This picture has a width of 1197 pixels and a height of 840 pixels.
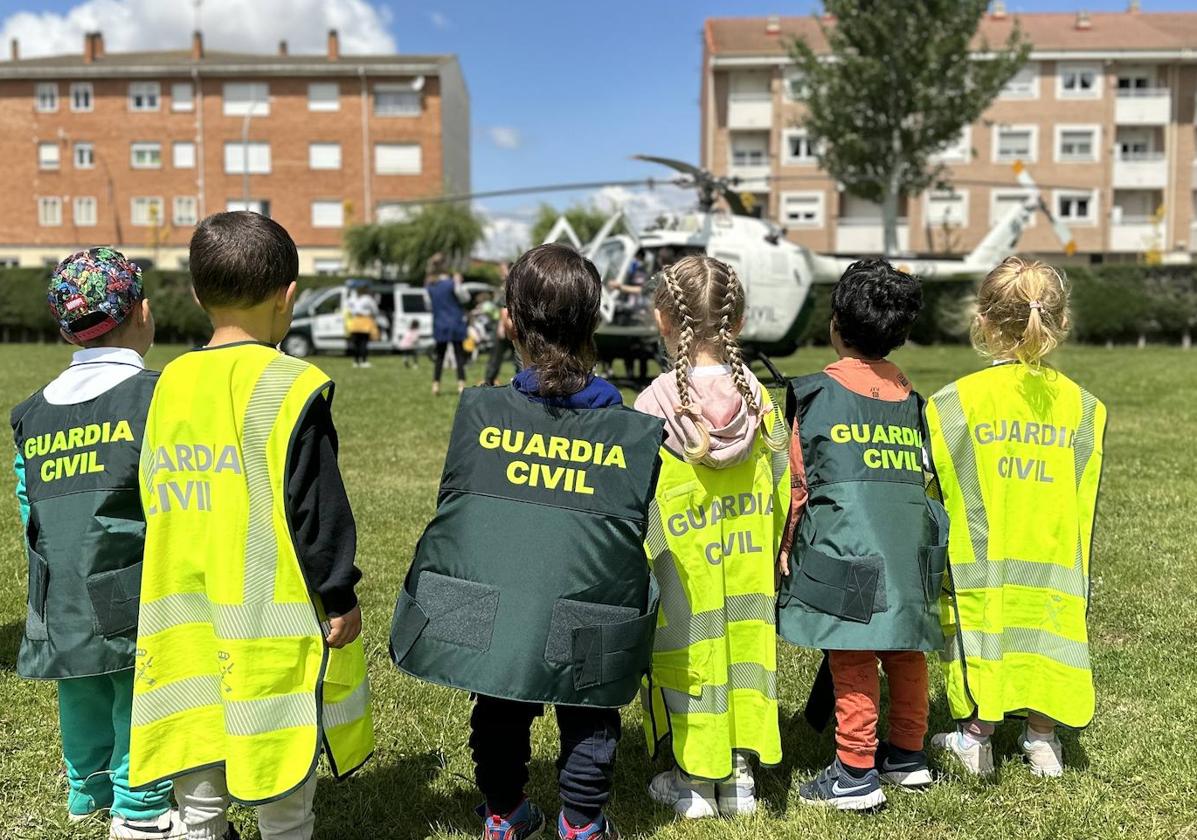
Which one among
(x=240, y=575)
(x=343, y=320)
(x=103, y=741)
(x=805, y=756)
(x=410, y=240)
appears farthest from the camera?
(x=410, y=240)

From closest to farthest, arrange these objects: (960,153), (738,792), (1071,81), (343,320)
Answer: (738,792) → (343,320) → (960,153) → (1071,81)

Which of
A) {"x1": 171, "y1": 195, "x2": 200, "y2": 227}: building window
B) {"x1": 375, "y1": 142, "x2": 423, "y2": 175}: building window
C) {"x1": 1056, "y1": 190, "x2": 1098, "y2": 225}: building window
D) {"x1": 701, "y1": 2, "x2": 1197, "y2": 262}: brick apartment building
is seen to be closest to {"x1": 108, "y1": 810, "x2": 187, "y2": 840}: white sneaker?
{"x1": 701, "y1": 2, "x2": 1197, "y2": 262}: brick apartment building

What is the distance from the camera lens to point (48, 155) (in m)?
48.3

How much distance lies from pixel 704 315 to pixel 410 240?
1565 inches

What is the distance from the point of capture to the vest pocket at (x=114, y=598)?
7.98ft

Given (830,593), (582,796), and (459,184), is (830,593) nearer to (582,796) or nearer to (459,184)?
(582,796)

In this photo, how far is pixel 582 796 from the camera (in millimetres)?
2535

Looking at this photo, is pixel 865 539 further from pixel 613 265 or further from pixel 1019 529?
pixel 613 265

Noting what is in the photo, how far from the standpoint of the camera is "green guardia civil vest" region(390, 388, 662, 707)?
7.84 feet

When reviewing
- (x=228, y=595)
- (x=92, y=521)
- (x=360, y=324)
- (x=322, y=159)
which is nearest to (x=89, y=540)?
(x=92, y=521)

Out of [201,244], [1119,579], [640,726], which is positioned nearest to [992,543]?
[640,726]

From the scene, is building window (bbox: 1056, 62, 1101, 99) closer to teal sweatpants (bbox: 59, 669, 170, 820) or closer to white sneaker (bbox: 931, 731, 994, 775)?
white sneaker (bbox: 931, 731, 994, 775)

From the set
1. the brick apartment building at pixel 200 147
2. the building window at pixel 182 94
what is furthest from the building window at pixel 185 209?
the building window at pixel 182 94

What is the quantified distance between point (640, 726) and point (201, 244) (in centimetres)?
227
